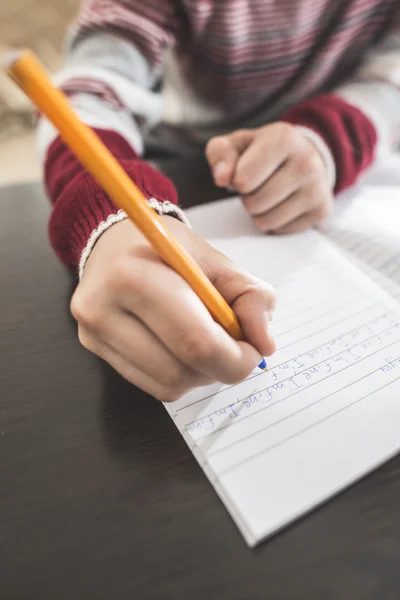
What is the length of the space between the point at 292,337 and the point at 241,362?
0.07 metres

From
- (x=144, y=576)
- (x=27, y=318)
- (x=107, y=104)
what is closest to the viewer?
(x=144, y=576)

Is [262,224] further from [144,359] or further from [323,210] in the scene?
[144,359]

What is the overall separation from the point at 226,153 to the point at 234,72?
220mm

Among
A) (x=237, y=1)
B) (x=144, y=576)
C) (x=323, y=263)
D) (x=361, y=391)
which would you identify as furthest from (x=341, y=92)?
(x=144, y=576)

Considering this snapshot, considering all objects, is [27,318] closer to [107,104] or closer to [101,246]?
[101,246]

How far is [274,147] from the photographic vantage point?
31cm

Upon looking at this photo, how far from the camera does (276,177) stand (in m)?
0.32

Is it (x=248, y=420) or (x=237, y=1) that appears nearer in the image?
(x=248, y=420)

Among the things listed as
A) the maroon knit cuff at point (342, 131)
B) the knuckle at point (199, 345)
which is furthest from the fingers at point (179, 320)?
the maroon knit cuff at point (342, 131)

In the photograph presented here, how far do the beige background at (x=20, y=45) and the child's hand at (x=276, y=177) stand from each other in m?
0.56

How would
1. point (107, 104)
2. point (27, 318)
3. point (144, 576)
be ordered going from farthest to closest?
point (107, 104) → point (27, 318) → point (144, 576)

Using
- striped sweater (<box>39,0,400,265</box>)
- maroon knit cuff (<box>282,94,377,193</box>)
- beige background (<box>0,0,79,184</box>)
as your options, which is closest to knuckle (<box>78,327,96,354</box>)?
striped sweater (<box>39,0,400,265</box>)

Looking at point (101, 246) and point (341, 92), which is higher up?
point (101, 246)

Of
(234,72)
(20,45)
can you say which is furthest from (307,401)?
(20,45)
